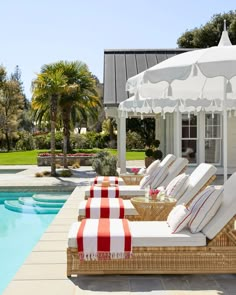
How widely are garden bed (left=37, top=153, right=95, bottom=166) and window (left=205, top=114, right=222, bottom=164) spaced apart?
7650mm

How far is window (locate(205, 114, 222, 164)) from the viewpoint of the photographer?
17.0 m

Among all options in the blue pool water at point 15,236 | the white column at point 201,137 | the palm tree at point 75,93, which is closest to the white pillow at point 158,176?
the blue pool water at point 15,236

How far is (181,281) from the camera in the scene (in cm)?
495

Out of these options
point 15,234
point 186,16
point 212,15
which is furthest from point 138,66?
point 212,15

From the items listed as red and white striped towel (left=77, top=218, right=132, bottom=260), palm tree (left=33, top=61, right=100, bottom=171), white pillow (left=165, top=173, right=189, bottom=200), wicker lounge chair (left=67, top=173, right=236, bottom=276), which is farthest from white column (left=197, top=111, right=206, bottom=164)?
red and white striped towel (left=77, top=218, right=132, bottom=260)

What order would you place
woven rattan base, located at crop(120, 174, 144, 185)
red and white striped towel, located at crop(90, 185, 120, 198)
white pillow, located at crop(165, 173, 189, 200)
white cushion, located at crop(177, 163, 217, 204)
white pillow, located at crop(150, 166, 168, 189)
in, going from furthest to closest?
woven rattan base, located at crop(120, 174, 144, 185), white pillow, located at crop(150, 166, 168, 189), red and white striped towel, located at crop(90, 185, 120, 198), white pillow, located at crop(165, 173, 189, 200), white cushion, located at crop(177, 163, 217, 204)

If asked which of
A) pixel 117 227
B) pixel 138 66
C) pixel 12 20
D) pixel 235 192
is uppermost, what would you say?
pixel 12 20

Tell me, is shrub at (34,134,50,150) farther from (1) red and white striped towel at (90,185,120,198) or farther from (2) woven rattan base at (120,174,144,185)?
(1) red and white striped towel at (90,185,120,198)

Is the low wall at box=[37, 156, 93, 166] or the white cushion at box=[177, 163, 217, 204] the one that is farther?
the low wall at box=[37, 156, 93, 166]

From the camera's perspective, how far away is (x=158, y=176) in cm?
905

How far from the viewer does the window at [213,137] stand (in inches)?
671

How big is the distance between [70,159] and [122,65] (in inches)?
233

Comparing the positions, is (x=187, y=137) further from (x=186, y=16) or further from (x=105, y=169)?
(x=186, y=16)

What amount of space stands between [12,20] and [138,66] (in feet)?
20.3
